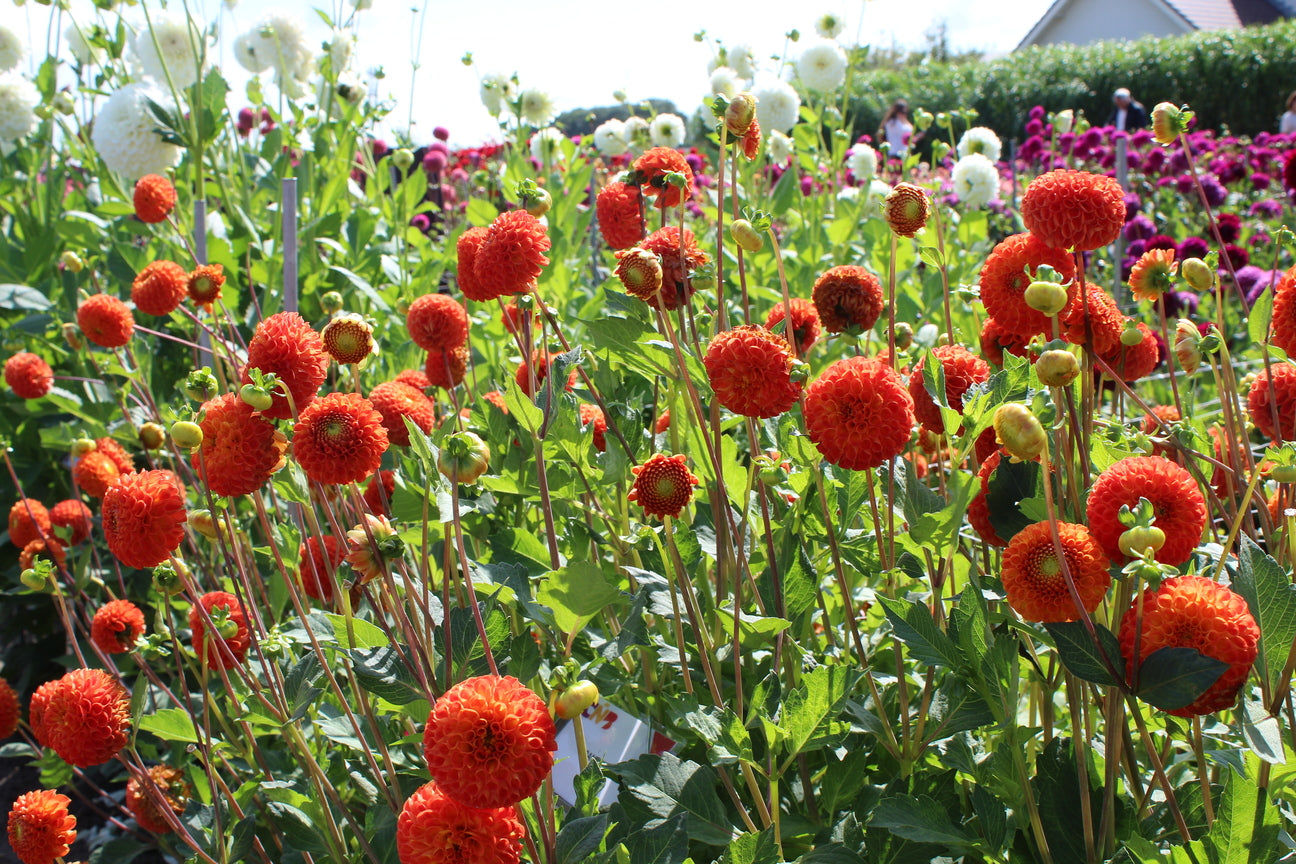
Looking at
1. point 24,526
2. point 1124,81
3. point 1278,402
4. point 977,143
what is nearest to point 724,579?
point 1278,402

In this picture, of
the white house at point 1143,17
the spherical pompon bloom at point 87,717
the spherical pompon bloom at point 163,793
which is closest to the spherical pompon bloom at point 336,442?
the spherical pompon bloom at point 87,717

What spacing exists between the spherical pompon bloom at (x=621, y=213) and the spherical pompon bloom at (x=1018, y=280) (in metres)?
0.55

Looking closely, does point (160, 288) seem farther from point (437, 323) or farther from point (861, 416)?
point (861, 416)

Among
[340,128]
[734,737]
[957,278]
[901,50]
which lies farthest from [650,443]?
[901,50]

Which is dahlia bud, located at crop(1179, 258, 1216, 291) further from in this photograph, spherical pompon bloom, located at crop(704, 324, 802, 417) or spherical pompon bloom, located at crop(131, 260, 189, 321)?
spherical pompon bloom, located at crop(131, 260, 189, 321)

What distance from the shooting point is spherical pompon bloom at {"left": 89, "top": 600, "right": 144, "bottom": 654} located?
143cm

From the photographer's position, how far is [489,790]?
670 mm

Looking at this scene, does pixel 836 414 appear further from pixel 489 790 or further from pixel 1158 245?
pixel 1158 245

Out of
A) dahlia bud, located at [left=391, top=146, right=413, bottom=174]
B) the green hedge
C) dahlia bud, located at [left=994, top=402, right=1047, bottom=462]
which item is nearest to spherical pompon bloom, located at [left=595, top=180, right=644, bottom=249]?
dahlia bud, located at [left=994, top=402, right=1047, bottom=462]

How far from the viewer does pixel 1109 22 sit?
2881cm

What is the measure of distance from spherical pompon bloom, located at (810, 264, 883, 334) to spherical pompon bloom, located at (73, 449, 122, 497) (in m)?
1.19

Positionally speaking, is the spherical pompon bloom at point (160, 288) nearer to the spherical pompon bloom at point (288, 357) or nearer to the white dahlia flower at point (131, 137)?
the spherical pompon bloom at point (288, 357)

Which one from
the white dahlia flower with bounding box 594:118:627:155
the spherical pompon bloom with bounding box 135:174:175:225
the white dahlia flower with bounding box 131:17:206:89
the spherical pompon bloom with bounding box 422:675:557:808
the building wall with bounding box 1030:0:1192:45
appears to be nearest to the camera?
the spherical pompon bloom with bounding box 422:675:557:808

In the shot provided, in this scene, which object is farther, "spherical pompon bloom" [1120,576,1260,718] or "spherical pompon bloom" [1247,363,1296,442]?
"spherical pompon bloom" [1247,363,1296,442]
